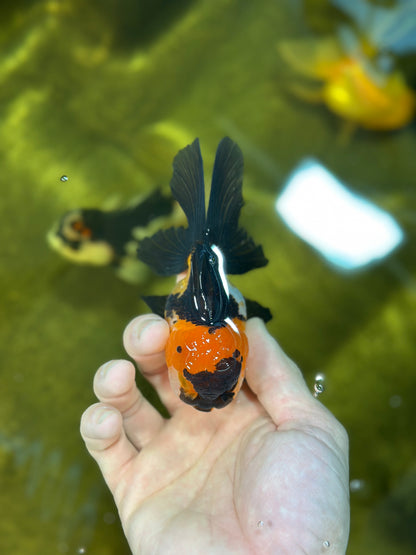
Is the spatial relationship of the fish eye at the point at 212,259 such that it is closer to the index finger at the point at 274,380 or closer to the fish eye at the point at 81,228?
the index finger at the point at 274,380

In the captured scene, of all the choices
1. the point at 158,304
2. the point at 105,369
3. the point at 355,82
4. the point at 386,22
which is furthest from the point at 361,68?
the point at 105,369

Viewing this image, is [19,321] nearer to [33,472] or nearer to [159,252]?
[33,472]

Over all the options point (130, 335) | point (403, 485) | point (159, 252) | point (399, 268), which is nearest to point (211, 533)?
point (130, 335)

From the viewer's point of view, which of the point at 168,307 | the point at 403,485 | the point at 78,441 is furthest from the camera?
the point at 403,485

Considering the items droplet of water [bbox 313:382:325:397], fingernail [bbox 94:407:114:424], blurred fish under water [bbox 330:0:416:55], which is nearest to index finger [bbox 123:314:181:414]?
fingernail [bbox 94:407:114:424]

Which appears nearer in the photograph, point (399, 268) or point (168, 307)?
point (168, 307)
